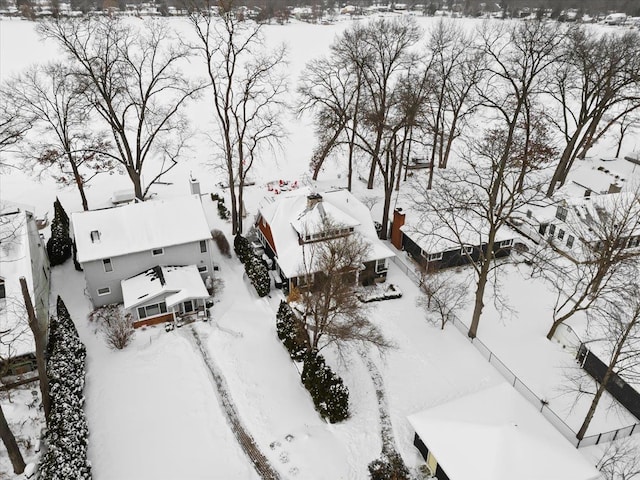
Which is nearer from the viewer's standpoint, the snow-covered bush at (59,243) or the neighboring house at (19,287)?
the neighboring house at (19,287)

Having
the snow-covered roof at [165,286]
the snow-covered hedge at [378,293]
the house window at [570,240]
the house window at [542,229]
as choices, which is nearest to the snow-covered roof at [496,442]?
Result: the snow-covered hedge at [378,293]

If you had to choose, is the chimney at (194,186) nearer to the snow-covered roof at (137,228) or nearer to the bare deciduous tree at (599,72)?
the snow-covered roof at (137,228)

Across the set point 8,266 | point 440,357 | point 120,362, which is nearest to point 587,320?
point 440,357

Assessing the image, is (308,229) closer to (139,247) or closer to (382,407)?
(139,247)

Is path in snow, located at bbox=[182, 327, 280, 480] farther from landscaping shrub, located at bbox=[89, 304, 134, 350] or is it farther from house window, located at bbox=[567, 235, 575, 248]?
house window, located at bbox=[567, 235, 575, 248]

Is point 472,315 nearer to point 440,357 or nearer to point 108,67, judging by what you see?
point 440,357

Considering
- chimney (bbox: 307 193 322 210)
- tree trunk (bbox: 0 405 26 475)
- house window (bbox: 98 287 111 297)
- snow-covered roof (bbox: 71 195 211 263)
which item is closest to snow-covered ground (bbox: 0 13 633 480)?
tree trunk (bbox: 0 405 26 475)

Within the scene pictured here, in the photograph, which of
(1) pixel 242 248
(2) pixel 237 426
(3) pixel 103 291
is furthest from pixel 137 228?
(2) pixel 237 426
